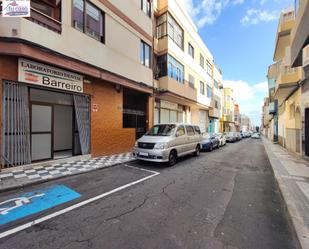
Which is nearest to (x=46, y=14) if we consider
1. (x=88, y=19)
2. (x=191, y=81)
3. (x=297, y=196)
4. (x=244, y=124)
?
(x=88, y=19)

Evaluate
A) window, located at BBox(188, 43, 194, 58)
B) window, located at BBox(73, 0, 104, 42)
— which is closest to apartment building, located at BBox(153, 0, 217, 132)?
window, located at BBox(188, 43, 194, 58)

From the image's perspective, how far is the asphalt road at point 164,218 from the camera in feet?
9.32

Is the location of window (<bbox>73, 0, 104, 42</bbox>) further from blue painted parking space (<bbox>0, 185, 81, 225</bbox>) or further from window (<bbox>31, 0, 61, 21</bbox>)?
blue painted parking space (<bbox>0, 185, 81, 225</bbox>)

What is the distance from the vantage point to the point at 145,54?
520 inches

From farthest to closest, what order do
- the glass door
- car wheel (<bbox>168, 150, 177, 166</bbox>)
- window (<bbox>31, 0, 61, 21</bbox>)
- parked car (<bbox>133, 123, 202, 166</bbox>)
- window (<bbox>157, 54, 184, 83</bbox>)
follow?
window (<bbox>157, 54, 184, 83</bbox>) → car wheel (<bbox>168, 150, 177, 166</bbox>) → parked car (<bbox>133, 123, 202, 166</bbox>) → the glass door → window (<bbox>31, 0, 61, 21</bbox>)

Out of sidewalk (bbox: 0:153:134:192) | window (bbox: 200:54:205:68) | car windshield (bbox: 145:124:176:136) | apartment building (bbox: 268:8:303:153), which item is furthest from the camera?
window (bbox: 200:54:205:68)

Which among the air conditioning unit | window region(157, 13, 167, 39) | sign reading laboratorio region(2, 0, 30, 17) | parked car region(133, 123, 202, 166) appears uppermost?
window region(157, 13, 167, 39)

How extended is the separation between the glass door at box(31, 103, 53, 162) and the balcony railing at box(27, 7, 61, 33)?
3.26m

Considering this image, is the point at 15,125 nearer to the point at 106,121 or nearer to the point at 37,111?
the point at 37,111

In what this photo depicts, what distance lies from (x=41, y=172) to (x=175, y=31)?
15.2 m

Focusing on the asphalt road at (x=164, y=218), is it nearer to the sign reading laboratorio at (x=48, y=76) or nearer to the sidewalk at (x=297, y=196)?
the sidewalk at (x=297, y=196)

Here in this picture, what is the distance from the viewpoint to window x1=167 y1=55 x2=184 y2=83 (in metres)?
14.9

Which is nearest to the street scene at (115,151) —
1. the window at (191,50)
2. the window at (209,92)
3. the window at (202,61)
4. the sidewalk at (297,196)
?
the sidewalk at (297,196)

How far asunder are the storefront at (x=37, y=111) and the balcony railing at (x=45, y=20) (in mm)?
1561
